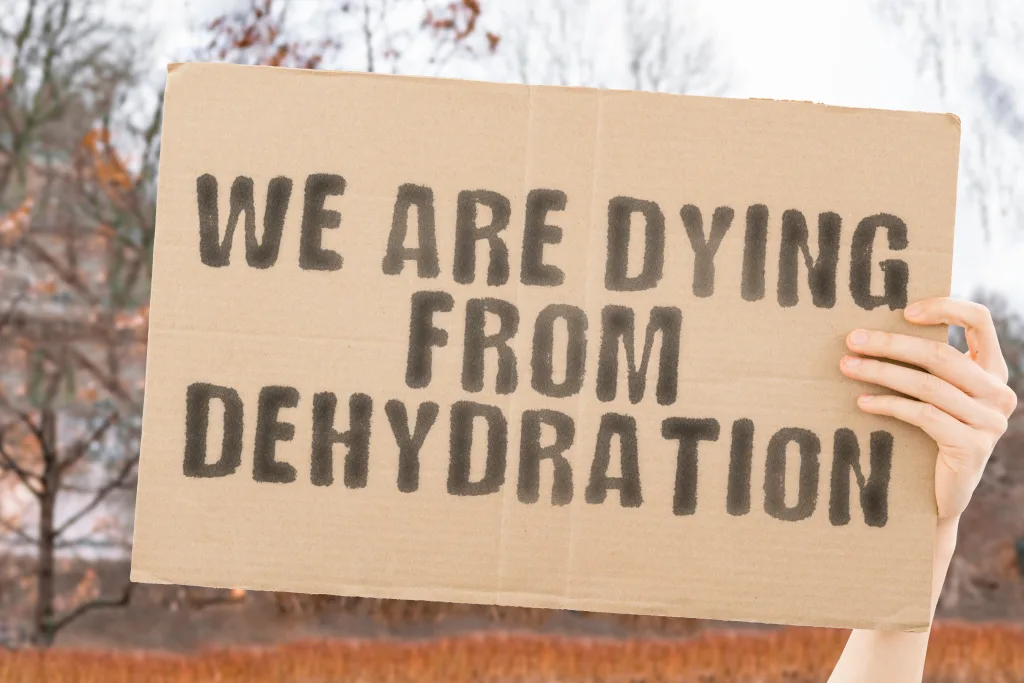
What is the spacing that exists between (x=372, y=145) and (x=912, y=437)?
51cm

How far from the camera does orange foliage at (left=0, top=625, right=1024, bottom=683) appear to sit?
4.35ft

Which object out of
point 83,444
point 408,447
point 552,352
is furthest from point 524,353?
point 83,444

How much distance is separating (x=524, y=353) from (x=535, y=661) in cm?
87

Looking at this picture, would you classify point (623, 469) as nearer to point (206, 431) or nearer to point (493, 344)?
point (493, 344)

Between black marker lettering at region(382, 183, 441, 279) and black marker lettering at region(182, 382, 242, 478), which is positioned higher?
black marker lettering at region(382, 183, 441, 279)

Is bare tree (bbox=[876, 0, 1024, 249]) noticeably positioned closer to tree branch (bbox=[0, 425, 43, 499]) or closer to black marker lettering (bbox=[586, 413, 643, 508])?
black marker lettering (bbox=[586, 413, 643, 508])

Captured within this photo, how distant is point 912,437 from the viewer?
0.66 m

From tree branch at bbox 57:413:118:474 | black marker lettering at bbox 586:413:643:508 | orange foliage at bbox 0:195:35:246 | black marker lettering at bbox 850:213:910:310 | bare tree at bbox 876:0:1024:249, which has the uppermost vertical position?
bare tree at bbox 876:0:1024:249

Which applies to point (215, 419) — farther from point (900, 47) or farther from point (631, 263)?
point (900, 47)

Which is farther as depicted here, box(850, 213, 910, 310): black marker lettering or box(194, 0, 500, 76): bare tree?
box(194, 0, 500, 76): bare tree

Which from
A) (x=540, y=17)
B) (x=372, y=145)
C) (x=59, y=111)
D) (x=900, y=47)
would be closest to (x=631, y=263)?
(x=372, y=145)

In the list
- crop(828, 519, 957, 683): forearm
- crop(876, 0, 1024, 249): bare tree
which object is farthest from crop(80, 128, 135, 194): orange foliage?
crop(876, 0, 1024, 249): bare tree

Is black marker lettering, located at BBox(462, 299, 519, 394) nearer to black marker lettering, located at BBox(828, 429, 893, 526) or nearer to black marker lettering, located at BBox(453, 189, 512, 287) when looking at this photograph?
black marker lettering, located at BBox(453, 189, 512, 287)

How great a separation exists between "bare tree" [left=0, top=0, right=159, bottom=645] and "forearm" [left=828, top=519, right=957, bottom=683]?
1129 millimetres
